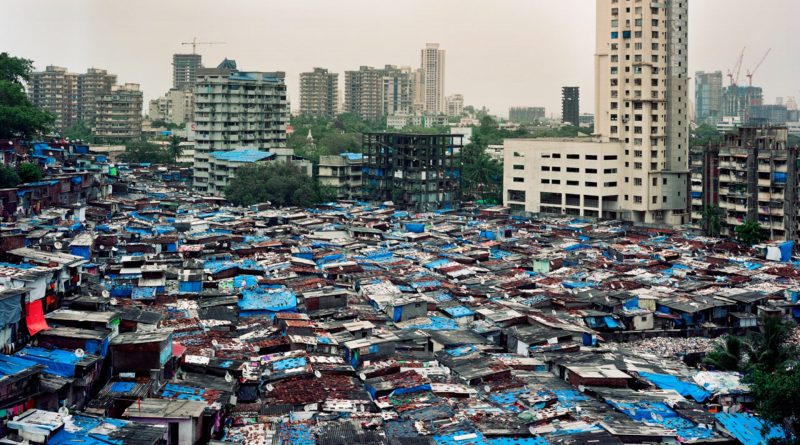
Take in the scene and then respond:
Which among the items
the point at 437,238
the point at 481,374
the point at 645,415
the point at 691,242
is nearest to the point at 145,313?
the point at 481,374

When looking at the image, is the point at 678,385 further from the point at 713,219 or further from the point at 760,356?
the point at 713,219

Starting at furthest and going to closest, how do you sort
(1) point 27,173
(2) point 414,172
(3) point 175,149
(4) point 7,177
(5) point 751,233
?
(3) point 175,149
(2) point 414,172
(1) point 27,173
(5) point 751,233
(4) point 7,177

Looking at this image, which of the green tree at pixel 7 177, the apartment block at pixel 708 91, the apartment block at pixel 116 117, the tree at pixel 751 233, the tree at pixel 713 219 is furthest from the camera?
the apartment block at pixel 708 91

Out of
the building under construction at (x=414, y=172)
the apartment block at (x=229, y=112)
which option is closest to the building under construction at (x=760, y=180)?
the building under construction at (x=414, y=172)

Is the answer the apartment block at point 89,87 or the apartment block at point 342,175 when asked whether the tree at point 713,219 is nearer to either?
the apartment block at point 342,175

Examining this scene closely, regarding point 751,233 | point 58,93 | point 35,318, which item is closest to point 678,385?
point 35,318

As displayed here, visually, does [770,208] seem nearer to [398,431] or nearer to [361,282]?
[361,282]

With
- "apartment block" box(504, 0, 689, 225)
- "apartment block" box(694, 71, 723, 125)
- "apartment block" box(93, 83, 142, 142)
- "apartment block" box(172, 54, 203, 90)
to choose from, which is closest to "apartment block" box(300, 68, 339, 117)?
"apartment block" box(172, 54, 203, 90)
